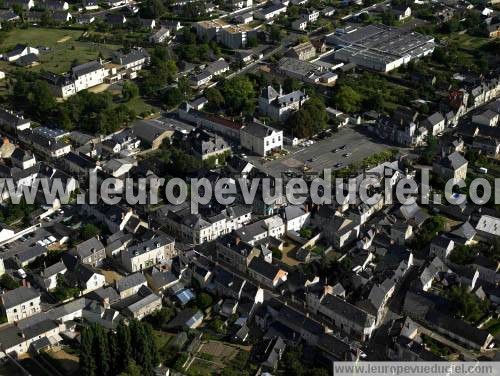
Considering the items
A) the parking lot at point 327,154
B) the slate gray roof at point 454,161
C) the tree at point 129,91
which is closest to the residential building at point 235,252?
the parking lot at point 327,154

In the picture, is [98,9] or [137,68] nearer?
[137,68]

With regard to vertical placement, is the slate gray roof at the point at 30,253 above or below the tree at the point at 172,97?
above

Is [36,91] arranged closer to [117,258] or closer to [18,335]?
[117,258]

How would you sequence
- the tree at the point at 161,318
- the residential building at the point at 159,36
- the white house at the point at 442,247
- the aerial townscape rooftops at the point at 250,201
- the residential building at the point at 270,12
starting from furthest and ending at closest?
the residential building at the point at 270,12
the residential building at the point at 159,36
the white house at the point at 442,247
the tree at the point at 161,318
the aerial townscape rooftops at the point at 250,201

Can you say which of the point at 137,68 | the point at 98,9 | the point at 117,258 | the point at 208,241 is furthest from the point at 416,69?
the point at 98,9

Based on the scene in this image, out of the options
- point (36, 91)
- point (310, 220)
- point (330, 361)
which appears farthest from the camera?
point (36, 91)

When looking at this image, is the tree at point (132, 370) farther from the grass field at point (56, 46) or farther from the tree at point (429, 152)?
the grass field at point (56, 46)

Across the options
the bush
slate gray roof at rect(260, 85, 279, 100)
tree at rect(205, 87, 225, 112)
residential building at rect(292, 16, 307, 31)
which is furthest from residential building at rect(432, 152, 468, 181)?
residential building at rect(292, 16, 307, 31)

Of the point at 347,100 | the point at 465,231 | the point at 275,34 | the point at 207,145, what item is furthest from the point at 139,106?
the point at 465,231
